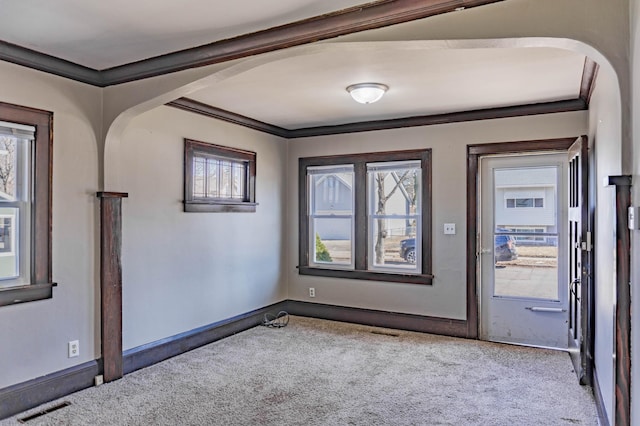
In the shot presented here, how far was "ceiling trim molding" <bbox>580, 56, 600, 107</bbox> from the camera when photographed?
10.3 ft

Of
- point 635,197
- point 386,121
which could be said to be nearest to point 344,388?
point 635,197

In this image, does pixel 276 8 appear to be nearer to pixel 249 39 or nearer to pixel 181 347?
pixel 249 39

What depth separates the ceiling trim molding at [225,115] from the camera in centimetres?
423

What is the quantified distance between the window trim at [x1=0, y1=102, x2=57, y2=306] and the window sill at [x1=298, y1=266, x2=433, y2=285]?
3.13 m

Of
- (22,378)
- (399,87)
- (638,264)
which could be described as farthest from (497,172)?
(22,378)

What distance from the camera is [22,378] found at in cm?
304

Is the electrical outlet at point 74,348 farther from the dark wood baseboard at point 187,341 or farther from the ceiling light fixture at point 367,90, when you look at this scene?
the ceiling light fixture at point 367,90

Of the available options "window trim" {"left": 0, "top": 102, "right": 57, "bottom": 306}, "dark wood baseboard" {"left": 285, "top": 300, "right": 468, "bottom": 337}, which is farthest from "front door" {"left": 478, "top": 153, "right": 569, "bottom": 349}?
"window trim" {"left": 0, "top": 102, "right": 57, "bottom": 306}

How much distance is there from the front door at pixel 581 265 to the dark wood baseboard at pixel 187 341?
10.8 ft

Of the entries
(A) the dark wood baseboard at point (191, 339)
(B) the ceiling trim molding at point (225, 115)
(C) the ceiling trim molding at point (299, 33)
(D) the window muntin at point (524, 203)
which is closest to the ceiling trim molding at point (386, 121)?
(B) the ceiling trim molding at point (225, 115)

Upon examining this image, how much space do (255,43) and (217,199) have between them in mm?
2336

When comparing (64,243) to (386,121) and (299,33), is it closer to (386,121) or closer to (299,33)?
(299,33)

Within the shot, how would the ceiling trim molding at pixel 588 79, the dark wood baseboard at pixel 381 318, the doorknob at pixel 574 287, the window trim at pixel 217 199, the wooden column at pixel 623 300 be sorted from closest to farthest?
the wooden column at pixel 623 300 → the ceiling trim molding at pixel 588 79 → the doorknob at pixel 574 287 → the window trim at pixel 217 199 → the dark wood baseboard at pixel 381 318

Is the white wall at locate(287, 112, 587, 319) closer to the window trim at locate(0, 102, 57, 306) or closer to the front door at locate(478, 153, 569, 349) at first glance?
the front door at locate(478, 153, 569, 349)
